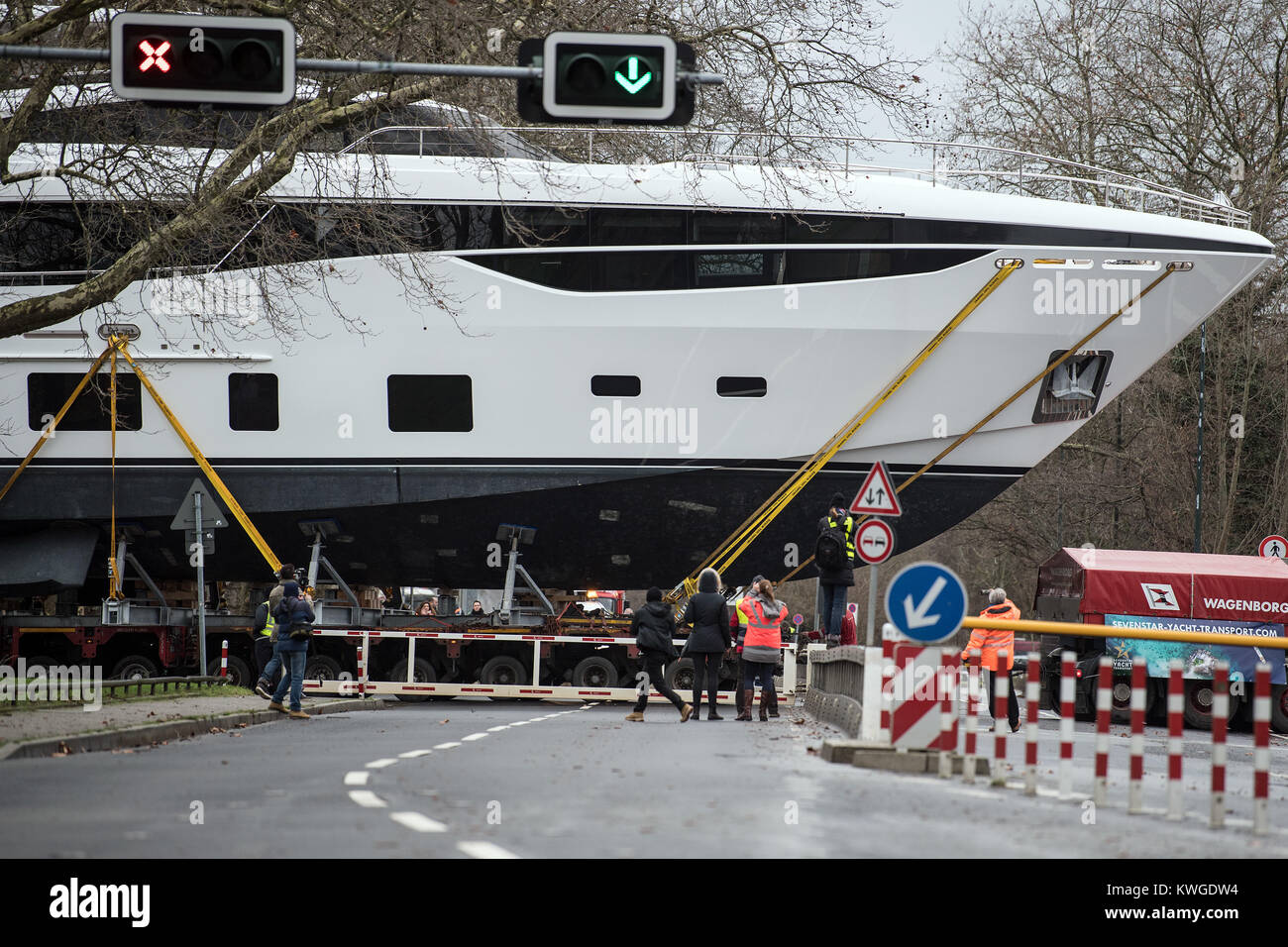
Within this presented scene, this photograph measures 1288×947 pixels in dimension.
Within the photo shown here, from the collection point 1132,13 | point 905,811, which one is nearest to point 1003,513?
point 1132,13

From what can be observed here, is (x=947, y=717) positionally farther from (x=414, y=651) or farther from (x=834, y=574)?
(x=414, y=651)

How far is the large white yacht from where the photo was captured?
21828 millimetres

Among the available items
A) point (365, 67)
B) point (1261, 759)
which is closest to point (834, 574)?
point (365, 67)

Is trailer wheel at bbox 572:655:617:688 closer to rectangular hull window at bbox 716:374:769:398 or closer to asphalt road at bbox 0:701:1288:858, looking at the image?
rectangular hull window at bbox 716:374:769:398

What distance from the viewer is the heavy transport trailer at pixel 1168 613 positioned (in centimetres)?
2222

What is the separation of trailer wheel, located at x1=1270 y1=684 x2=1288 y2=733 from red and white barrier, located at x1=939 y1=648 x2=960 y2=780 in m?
11.9

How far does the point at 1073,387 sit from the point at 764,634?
7533mm

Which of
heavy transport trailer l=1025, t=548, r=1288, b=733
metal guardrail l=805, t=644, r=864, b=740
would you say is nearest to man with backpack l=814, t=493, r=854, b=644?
metal guardrail l=805, t=644, r=864, b=740

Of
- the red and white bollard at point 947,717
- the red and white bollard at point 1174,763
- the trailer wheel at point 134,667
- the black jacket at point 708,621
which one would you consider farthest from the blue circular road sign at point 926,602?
the trailer wheel at point 134,667

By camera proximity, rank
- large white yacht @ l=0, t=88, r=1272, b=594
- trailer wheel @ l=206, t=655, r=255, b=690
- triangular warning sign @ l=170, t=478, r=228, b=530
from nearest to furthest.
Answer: triangular warning sign @ l=170, t=478, r=228, b=530
large white yacht @ l=0, t=88, r=1272, b=594
trailer wheel @ l=206, t=655, r=255, b=690

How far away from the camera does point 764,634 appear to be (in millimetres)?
18156

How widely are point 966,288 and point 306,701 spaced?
407 inches

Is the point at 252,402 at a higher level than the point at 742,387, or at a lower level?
lower
